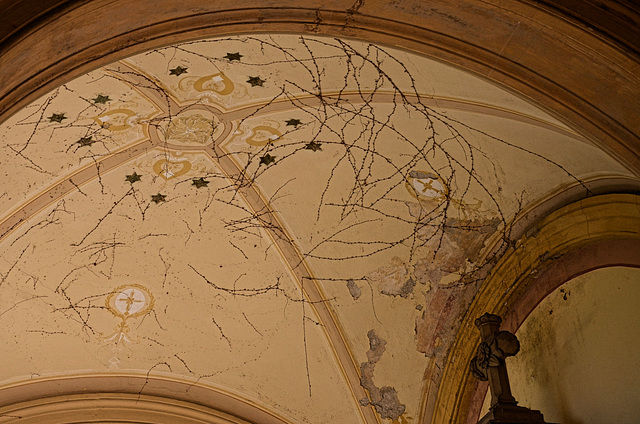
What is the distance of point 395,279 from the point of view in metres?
6.49

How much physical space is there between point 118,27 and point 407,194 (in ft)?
11.4

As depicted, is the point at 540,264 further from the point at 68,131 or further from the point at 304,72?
the point at 68,131

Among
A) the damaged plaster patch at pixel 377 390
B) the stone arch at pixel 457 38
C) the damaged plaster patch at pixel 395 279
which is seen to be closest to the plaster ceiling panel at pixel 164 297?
the damaged plaster patch at pixel 377 390

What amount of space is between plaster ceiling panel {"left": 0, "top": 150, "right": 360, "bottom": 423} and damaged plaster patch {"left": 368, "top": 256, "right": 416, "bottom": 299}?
721 mm

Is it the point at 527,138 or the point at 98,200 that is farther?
the point at 98,200

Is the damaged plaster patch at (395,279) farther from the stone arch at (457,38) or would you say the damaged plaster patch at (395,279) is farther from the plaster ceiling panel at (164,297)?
the stone arch at (457,38)

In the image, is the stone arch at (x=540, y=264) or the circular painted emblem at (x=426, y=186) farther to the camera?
the circular painted emblem at (x=426, y=186)

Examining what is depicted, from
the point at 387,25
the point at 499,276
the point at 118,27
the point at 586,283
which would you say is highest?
the point at 499,276

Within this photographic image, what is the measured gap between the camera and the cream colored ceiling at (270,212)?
488 centimetres

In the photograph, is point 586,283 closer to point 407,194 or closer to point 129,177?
point 407,194

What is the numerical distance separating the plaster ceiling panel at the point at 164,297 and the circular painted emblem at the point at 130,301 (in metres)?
0.01

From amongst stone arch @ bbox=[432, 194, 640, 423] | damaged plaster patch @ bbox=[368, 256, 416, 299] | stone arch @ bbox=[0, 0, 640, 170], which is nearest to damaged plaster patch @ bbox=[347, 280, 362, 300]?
damaged plaster patch @ bbox=[368, 256, 416, 299]

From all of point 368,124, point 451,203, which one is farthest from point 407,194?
point 368,124

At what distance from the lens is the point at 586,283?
5305mm
